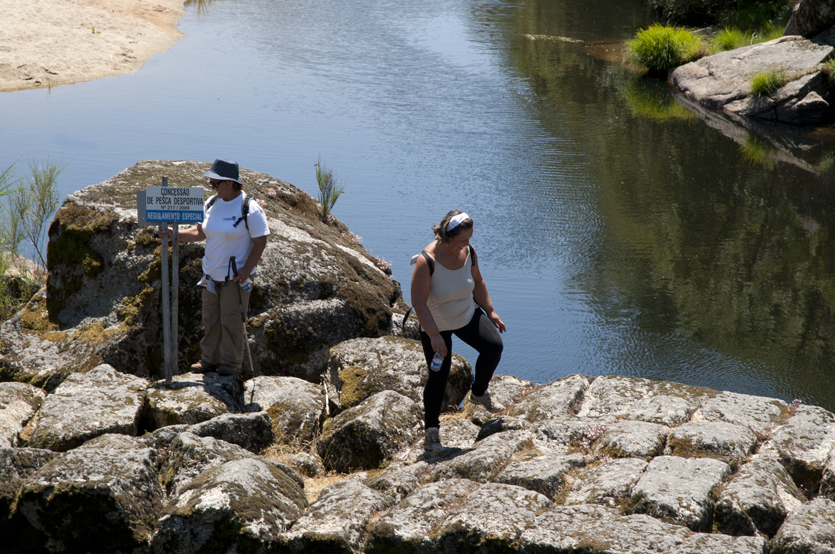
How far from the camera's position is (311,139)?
14.7 meters

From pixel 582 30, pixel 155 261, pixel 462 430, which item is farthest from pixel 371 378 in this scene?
pixel 582 30

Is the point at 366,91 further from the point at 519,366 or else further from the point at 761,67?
the point at 519,366

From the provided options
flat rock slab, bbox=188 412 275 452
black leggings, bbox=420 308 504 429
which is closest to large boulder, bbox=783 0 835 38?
black leggings, bbox=420 308 504 429

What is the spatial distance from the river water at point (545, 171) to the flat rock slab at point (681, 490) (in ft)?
13.7

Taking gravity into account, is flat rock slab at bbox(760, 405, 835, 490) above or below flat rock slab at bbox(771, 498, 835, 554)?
below

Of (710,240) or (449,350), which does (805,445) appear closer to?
(449,350)

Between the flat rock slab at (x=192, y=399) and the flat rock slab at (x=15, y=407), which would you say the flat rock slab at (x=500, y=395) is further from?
the flat rock slab at (x=15, y=407)

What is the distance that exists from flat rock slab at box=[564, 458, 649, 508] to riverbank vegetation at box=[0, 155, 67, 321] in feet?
22.3

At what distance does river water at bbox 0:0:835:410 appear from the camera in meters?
8.72

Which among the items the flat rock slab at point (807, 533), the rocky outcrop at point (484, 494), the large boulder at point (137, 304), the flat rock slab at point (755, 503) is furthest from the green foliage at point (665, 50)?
the flat rock slab at point (807, 533)

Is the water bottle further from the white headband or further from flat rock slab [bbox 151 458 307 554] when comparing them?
flat rock slab [bbox 151 458 307 554]

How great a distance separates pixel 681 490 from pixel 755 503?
345 mm

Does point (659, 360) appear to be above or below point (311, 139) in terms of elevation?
below

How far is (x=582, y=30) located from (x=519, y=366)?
2338 cm
